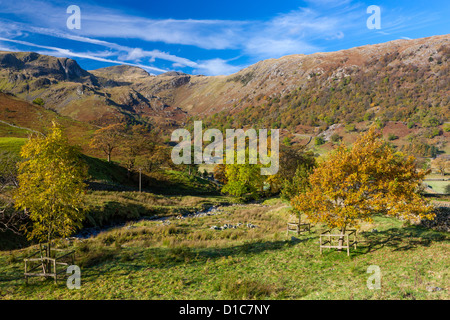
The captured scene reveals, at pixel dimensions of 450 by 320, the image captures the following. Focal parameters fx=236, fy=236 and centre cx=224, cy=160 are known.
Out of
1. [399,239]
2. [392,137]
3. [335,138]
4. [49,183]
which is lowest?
[399,239]

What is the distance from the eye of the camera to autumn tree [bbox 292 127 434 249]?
49.3 feet

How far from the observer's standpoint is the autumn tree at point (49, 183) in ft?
43.3

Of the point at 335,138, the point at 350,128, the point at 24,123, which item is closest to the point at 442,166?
the point at 335,138

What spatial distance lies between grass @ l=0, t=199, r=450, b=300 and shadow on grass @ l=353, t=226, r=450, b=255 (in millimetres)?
57

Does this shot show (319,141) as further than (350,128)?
No

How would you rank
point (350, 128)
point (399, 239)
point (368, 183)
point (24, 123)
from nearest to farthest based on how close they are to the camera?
point (368, 183) → point (399, 239) → point (24, 123) → point (350, 128)

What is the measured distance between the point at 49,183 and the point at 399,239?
79.9 feet

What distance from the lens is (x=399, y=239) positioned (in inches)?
719

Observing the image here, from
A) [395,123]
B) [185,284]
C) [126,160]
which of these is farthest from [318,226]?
[395,123]

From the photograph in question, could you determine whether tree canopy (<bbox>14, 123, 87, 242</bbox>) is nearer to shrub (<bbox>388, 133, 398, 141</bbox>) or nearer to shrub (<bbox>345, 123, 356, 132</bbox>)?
shrub (<bbox>388, 133, 398, 141</bbox>)

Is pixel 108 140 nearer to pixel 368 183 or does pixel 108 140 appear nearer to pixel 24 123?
pixel 24 123

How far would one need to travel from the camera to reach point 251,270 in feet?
51.6

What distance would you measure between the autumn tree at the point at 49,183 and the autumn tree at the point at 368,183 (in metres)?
16.0

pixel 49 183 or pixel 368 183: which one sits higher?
pixel 49 183
